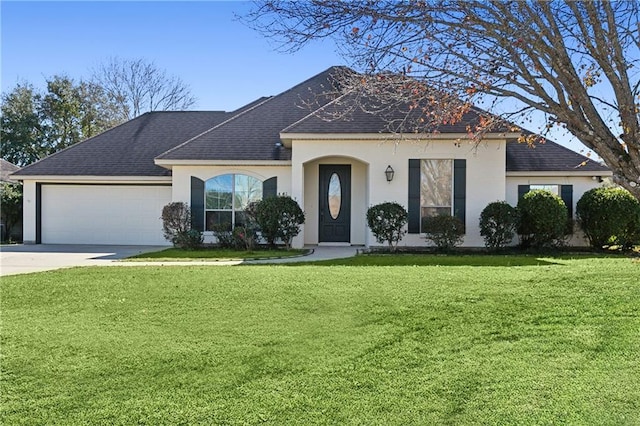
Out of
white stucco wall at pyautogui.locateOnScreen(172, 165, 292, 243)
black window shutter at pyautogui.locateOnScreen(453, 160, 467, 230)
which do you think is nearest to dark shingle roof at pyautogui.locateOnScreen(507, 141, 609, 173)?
black window shutter at pyautogui.locateOnScreen(453, 160, 467, 230)

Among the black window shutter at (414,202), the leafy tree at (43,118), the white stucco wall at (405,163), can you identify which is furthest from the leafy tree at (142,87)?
the black window shutter at (414,202)

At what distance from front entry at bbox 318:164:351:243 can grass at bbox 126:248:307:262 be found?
6.79 feet

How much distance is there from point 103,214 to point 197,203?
14.6 ft

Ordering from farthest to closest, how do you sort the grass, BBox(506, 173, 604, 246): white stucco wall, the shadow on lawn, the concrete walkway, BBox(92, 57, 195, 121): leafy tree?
BBox(92, 57, 195, 121): leafy tree, BBox(506, 173, 604, 246): white stucco wall, the grass, the concrete walkway, the shadow on lawn

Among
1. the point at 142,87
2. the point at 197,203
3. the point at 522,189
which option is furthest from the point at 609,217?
the point at 142,87

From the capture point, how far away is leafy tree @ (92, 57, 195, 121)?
35.6 meters

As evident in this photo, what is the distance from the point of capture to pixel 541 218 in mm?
12625

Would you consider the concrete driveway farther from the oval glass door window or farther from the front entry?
the oval glass door window

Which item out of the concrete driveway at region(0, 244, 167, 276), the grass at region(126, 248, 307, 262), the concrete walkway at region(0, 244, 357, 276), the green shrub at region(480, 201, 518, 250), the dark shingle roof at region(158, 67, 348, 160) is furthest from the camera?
the dark shingle roof at region(158, 67, 348, 160)

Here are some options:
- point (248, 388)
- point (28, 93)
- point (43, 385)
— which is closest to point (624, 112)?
point (248, 388)

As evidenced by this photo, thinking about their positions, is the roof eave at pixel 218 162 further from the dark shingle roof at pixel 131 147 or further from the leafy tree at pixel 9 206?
the leafy tree at pixel 9 206

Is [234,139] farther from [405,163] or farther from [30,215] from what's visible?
[30,215]

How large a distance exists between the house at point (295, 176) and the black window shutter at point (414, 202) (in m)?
0.03

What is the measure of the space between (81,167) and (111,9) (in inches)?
346
